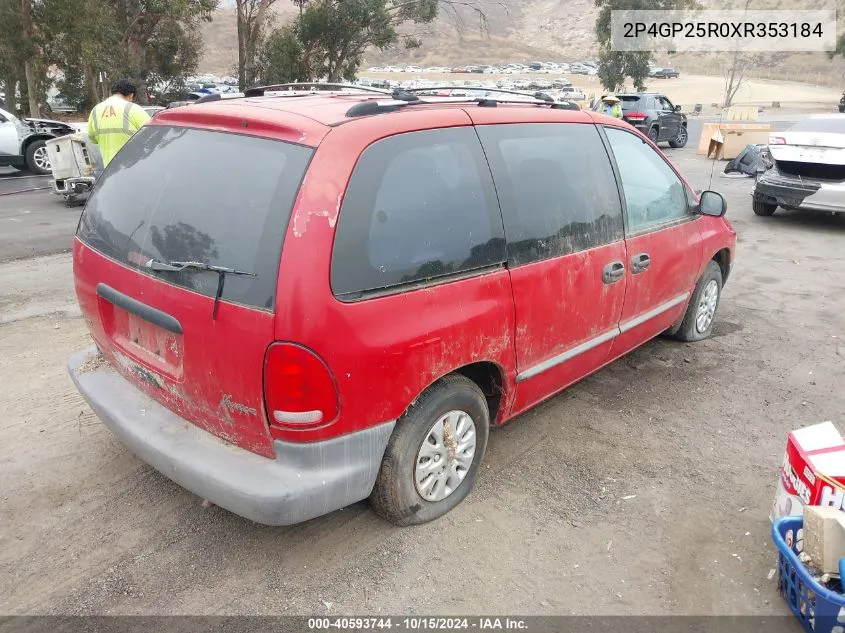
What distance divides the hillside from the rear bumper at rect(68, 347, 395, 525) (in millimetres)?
54544

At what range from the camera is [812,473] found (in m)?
2.50

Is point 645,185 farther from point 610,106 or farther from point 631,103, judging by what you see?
point 631,103

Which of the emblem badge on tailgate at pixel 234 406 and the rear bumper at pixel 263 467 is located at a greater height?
the emblem badge on tailgate at pixel 234 406

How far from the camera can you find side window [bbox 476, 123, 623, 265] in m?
→ 3.02

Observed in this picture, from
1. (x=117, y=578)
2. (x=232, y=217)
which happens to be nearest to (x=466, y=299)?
(x=232, y=217)

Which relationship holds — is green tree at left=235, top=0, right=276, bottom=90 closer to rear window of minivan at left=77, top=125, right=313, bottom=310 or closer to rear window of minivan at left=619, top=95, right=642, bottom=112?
rear window of minivan at left=619, top=95, right=642, bottom=112

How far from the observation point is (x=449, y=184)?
277 cm

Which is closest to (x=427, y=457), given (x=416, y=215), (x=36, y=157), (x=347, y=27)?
(x=416, y=215)

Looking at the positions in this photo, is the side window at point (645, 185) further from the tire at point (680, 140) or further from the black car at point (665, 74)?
the black car at point (665, 74)

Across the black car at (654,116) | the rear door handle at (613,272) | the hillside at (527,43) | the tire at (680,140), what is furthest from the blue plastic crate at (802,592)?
the hillside at (527,43)

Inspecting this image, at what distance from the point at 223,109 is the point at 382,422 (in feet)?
4.84

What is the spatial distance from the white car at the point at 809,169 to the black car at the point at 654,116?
1068 cm

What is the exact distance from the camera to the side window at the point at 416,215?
241 cm

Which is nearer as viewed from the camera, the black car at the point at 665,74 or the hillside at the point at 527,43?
the black car at the point at 665,74
